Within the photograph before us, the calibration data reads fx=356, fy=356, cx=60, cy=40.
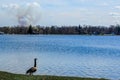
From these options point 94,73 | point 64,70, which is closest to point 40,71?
point 64,70

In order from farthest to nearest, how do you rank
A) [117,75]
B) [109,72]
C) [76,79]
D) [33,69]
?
[109,72] < [117,75] < [33,69] < [76,79]

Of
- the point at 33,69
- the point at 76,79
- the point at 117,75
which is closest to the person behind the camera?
the point at 76,79

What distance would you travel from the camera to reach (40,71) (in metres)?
37.9

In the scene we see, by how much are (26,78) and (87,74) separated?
45.8ft

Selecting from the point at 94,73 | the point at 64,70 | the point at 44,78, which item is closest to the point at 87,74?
the point at 94,73

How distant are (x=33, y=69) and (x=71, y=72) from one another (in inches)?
421

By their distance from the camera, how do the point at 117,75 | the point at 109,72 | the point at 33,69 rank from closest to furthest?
the point at 33,69 → the point at 117,75 → the point at 109,72

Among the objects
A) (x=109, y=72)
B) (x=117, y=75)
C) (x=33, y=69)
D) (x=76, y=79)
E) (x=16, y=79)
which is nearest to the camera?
(x=16, y=79)

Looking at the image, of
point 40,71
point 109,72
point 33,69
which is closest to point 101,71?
point 109,72

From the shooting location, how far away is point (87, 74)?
120 ft

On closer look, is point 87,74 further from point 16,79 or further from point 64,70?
point 16,79

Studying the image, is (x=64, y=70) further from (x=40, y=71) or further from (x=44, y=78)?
(x=44, y=78)

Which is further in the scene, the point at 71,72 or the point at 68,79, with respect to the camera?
the point at 71,72

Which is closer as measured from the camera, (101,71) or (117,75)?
(117,75)
